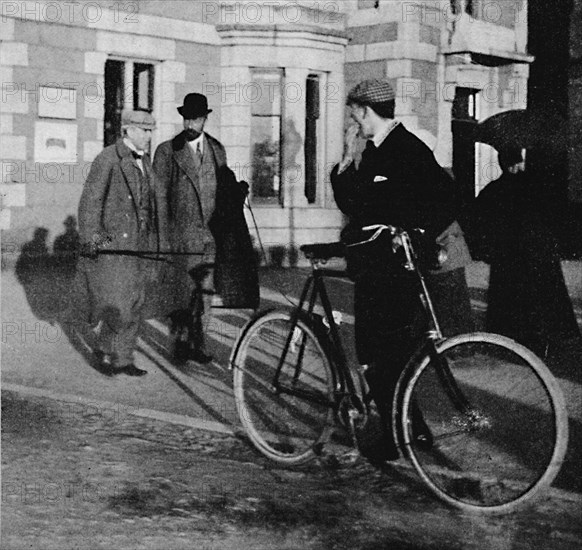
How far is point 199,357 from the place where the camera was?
7375 millimetres

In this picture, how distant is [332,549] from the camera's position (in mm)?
3754

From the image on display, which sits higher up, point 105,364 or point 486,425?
point 486,425

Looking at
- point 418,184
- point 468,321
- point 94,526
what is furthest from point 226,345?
point 94,526

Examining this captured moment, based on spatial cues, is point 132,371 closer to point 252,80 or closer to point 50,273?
point 50,273

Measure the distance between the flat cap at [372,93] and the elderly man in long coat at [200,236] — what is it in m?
2.69

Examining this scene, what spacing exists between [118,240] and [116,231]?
6 cm

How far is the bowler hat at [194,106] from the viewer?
6930mm

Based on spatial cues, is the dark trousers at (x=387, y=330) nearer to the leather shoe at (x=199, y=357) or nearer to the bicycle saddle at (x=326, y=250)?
the bicycle saddle at (x=326, y=250)

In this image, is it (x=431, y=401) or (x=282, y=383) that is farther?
(x=282, y=383)

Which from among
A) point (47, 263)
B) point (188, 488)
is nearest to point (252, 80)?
point (47, 263)

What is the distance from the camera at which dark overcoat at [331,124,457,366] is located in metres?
4.69

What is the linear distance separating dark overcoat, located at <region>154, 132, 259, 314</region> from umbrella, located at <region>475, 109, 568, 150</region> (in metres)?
1.80

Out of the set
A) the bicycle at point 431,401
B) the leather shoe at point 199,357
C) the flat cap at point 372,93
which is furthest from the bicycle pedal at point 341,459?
the leather shoe at point 199,357

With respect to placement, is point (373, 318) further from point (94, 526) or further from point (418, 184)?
point (94, 526)
